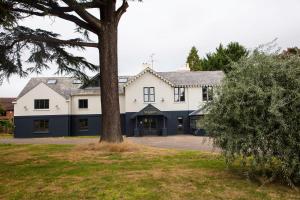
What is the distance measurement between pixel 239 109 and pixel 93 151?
8969 millimetres

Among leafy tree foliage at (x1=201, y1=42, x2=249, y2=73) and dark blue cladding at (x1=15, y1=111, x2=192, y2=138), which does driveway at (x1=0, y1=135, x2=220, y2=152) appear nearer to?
dark blue cladding at (x1=15, y1=111, x2=192, y2=138)

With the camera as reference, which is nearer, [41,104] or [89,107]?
[41,104]

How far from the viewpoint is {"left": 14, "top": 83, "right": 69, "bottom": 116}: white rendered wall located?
40.5 m

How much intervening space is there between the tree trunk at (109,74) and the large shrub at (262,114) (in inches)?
352

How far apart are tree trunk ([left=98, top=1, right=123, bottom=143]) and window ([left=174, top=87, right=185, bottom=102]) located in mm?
22666

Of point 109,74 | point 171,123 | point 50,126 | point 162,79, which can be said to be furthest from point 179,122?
point 109,74

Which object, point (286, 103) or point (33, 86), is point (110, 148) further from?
point (33, 86)

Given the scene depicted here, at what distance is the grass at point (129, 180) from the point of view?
7.70m

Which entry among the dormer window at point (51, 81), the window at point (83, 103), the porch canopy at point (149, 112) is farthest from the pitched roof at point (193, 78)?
the dormer window at point (51, 81)

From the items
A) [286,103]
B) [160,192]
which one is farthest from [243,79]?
[160,192]

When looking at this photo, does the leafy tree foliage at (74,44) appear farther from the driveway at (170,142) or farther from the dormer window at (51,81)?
the dormer window at (51,81)

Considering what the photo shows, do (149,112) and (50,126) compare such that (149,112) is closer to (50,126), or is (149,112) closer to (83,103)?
(83,103)

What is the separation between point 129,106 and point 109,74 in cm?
2204

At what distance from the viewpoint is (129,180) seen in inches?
351
